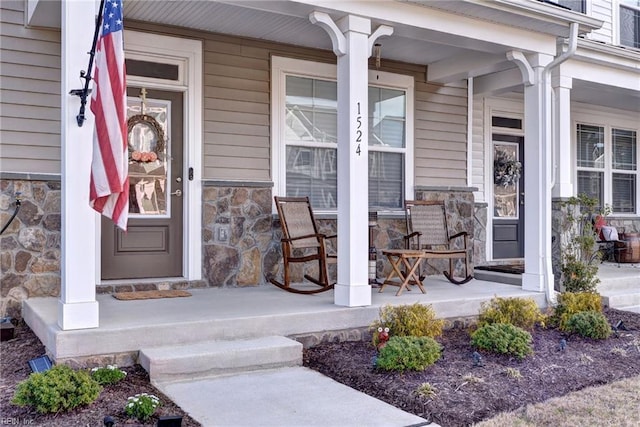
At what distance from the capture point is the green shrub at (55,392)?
9.16 ft

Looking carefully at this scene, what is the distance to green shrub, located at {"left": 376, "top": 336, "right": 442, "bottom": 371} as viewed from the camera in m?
3.50

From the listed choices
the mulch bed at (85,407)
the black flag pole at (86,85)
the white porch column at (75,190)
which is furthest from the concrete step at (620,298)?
the black flag pole at (86,85)

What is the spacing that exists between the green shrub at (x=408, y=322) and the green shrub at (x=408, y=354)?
11.3 inches

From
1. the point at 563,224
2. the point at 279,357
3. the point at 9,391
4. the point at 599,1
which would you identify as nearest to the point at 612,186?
the point at 599,1

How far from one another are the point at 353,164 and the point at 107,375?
7.60 feet

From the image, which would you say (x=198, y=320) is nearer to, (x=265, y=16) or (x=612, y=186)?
(x=265, y=16)

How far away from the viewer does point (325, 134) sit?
615 cm

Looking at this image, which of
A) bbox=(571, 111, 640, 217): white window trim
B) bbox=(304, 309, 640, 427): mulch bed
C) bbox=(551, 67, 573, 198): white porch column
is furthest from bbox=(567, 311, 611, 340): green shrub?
bbox=(571, 111, 640, 217): white window trim

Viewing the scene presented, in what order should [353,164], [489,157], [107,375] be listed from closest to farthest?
[107,375], [353,164], [489,157]

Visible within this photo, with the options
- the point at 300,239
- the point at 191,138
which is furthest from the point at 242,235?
the point at 191,138

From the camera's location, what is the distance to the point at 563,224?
243 inches

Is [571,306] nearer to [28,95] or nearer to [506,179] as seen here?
[506,179]

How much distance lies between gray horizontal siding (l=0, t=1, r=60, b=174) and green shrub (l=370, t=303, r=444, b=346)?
292 centimetres

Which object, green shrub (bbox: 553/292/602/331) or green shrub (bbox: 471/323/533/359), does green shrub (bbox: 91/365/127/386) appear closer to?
green shrub (bbox: 471/323/533/359)
